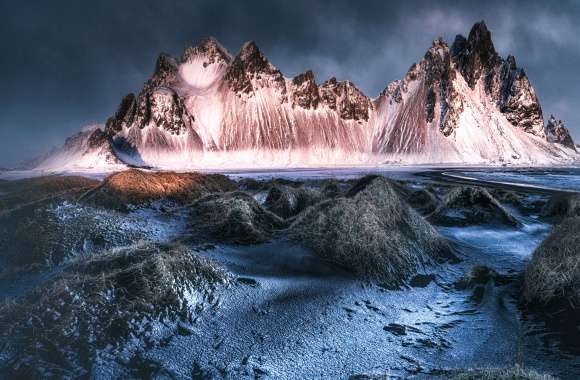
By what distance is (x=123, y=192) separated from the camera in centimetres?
1230

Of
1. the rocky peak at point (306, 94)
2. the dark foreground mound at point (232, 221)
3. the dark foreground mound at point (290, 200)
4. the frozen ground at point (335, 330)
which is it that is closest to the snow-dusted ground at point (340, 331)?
the frozen ground at point (335, 330)

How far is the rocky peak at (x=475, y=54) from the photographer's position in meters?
155

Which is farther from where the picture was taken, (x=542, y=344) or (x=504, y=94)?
(x=504, y=94)

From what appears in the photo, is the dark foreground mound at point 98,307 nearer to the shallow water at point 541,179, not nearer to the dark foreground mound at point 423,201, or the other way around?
the dark foreground mound at point 423,201

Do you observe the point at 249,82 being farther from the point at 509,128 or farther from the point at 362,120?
the point at 509,128

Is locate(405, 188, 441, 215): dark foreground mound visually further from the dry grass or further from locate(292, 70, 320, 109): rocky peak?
locate(292, 70, 320, 109): rocky peak

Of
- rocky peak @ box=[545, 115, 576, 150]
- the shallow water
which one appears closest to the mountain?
rocky peak @ box=[545, 115, 576, 150]

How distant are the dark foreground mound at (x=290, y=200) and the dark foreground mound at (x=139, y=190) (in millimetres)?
3482

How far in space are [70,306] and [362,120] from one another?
14822cm

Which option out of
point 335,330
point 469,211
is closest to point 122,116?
point 469,211

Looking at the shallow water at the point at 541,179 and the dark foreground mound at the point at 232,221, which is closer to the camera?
the dark foreground mound at the point at 232,221

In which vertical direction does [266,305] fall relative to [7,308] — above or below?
below

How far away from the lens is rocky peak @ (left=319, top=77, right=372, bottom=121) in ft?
475

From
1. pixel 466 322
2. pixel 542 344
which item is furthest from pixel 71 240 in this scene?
pixel 542 344
